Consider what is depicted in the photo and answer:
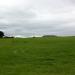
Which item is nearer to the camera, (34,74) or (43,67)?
(34,74)

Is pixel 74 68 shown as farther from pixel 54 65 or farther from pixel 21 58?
pixel 21 58

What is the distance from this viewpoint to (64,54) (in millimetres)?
31594

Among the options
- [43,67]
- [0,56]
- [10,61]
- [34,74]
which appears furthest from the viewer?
[0,56]

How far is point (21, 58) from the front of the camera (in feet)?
97.2

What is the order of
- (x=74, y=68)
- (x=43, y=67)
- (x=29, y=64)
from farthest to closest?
(x=29, y=64), (x=43, y=67), (x=74, y=68)

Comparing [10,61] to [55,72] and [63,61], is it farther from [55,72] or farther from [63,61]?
[55,72]

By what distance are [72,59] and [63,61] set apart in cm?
131

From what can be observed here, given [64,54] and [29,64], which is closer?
[29,64]

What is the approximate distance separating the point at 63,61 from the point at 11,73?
7105 millimetres

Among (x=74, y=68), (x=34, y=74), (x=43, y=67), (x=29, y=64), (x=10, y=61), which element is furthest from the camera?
(x=10, y=61)

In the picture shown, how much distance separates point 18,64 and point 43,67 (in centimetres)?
285

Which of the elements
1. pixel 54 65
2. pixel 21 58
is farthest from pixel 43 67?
pixel 21 58

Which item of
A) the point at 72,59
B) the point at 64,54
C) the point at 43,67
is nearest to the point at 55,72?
the point at 43,67

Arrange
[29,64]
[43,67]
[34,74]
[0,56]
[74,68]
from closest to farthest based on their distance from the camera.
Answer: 1. [34,74]
2. [74,68]
3. [43,67]
4. [29,64]
5. [0,56]
